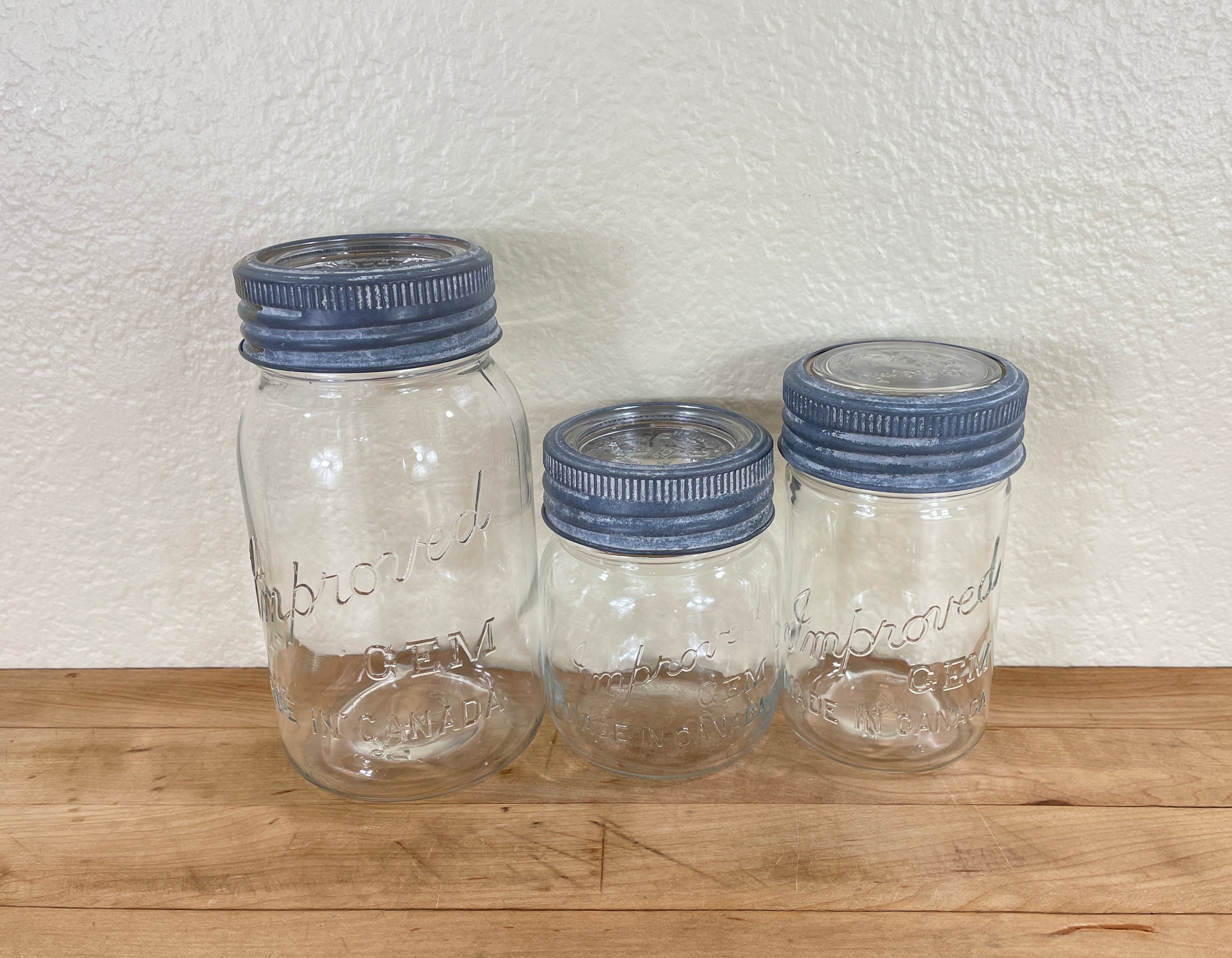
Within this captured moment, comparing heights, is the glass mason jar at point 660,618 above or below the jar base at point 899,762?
above

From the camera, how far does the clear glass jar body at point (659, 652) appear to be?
0.70m

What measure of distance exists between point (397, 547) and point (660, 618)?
0.69 feet

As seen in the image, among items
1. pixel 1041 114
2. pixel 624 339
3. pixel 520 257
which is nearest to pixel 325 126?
pixel 520 257

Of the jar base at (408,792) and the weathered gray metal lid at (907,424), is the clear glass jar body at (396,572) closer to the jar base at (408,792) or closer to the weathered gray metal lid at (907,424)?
the jar base at (408,792)

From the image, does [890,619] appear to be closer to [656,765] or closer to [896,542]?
[896,542]

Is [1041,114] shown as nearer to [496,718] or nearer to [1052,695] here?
[1052,695]

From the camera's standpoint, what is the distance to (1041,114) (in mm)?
667

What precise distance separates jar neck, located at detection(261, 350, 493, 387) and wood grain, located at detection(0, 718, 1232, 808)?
0.29 metres

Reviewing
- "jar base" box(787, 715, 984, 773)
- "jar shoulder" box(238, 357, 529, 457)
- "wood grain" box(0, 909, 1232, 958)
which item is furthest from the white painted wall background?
"wood grain" box(0, 909, 1232, 958)

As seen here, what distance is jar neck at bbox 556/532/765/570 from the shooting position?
2.13ft

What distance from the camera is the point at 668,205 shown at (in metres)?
0.70

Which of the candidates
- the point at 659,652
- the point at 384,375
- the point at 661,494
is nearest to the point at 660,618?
the point at 659,652

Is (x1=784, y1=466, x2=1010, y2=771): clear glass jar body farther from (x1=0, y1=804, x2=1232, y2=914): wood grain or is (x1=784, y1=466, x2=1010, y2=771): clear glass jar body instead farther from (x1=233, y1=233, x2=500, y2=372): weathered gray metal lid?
(x1=233, y1=233, x2=500, y2=372): weathered gray metal lid

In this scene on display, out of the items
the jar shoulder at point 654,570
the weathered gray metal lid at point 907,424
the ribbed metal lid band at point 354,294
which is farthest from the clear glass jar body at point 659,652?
the ribbed metal lid band at point 354,294
